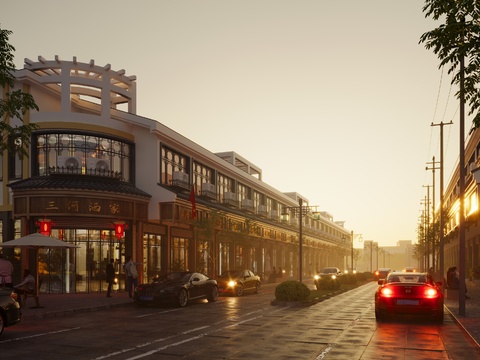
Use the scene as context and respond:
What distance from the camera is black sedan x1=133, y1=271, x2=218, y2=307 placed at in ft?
71.5

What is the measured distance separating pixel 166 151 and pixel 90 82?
23.3ft

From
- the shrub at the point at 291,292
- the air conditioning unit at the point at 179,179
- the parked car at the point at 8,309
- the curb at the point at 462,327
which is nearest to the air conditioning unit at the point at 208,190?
the air conditioning unit at the point at 179,179

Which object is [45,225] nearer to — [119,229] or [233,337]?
[119,229]

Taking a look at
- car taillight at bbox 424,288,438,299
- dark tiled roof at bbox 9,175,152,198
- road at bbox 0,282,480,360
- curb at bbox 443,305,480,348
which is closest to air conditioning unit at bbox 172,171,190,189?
dark tiled roof at bbox 9,175,152,198

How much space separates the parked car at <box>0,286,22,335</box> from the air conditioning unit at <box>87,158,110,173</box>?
17.5 meters

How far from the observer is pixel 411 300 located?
16219 millimetres

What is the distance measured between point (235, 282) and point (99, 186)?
9.19m

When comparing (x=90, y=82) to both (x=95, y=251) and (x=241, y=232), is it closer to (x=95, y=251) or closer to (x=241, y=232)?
(x=95, y=251)

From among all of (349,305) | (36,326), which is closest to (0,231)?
(36,326)

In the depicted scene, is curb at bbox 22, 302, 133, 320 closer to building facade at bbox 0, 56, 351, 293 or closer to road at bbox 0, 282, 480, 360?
road at bbox 0, 282, 480, 360

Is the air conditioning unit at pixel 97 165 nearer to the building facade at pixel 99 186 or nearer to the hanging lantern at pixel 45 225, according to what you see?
the building facade at pixel 99 186

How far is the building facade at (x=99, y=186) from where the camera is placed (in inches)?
1161

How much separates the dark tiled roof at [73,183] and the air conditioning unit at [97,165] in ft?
1.44

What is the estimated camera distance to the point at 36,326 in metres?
15.8
